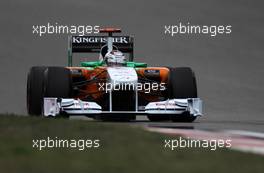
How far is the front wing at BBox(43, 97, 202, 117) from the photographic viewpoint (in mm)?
16312

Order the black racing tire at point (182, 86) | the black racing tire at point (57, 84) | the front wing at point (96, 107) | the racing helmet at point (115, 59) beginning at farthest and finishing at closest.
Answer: the racing helmet at point (115, 59) → the black racing tire at point (182, 86) → the black racing tire at point (57, 84) → the front wing at point (96, 107)

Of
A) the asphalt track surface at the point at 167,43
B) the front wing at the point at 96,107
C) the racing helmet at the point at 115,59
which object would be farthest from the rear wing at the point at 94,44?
the front wing at the point at 96,107

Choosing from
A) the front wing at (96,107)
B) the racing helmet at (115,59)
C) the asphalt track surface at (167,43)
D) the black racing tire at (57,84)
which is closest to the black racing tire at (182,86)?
the front wing at (96,107)

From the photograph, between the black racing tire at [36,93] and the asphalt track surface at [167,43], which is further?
the asphalt track surface at [167,43]

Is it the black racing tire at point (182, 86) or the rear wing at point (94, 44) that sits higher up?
the rear wing at point (94, 44)

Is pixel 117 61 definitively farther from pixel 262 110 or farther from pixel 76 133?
pixel 76 133

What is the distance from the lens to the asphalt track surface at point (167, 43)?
81.5 feet

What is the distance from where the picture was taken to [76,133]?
10.7m

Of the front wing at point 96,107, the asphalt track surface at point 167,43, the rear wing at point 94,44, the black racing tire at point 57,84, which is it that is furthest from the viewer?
the asphalt track surface at point 167,43

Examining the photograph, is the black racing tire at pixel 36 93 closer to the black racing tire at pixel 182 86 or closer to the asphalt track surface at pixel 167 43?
the black racing tire at pixel 182 86

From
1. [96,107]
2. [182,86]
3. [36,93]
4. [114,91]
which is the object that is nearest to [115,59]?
[114,91]

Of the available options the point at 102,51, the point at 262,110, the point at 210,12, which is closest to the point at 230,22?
the point at 210,12

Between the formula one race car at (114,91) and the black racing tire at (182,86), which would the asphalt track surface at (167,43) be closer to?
the formula one race car at (114,91)

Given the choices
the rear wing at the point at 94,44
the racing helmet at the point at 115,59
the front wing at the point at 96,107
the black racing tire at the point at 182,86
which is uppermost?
the rear wing at the point at 94,44
